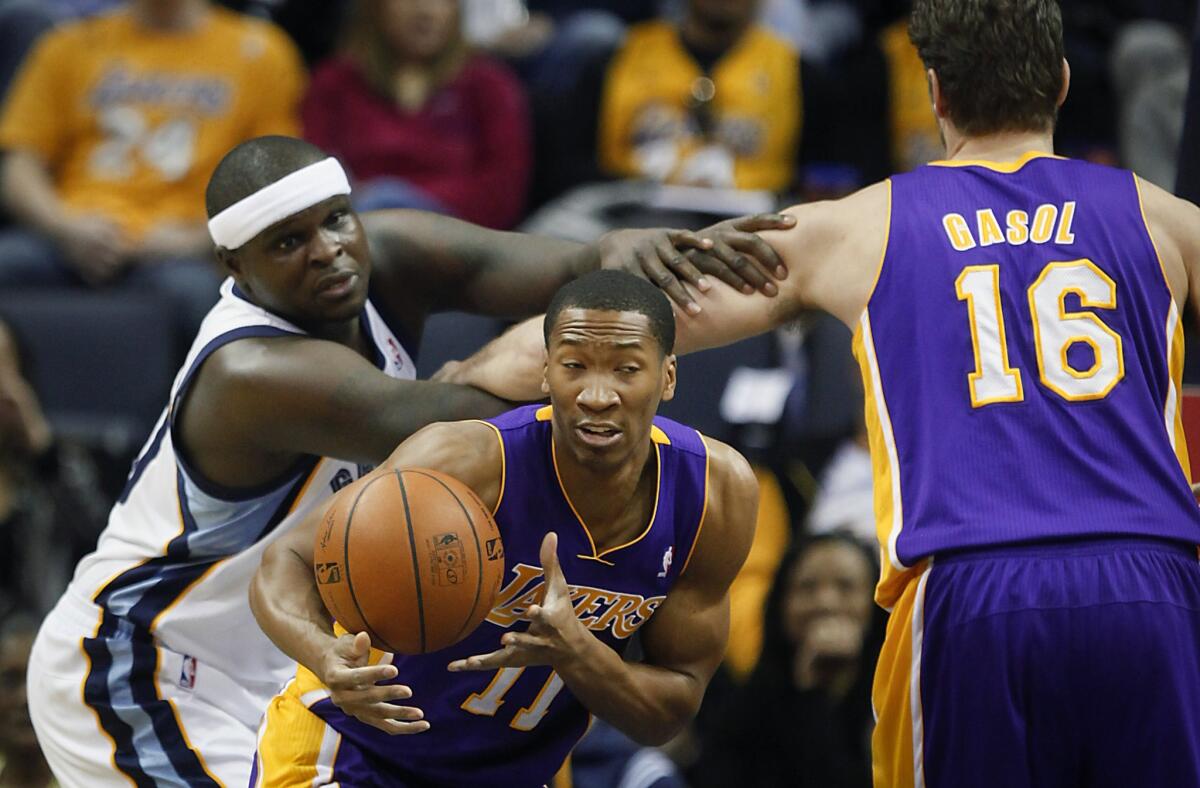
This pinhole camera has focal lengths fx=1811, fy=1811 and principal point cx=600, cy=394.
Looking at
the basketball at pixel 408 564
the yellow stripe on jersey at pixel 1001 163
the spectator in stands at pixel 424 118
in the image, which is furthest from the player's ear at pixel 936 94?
the spectator in stands at pixel 424 118

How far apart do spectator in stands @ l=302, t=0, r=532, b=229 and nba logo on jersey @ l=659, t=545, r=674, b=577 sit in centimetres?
413

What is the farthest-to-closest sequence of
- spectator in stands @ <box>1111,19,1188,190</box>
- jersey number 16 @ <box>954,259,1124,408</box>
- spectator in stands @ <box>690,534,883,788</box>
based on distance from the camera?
spectator in stands @ <box>1111,19,1188,190</box> < spectator in stands @ <box>690,534,883,788</box> < jersey number 16 @ <box>954,259,1124,408</box>

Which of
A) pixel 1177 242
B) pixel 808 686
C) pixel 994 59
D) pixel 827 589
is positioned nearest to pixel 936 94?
pixel 994 59

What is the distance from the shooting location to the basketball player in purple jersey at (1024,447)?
3369mm

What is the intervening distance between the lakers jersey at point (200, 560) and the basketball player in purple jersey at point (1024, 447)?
148cm

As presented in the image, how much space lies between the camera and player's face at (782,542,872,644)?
6.14 meters

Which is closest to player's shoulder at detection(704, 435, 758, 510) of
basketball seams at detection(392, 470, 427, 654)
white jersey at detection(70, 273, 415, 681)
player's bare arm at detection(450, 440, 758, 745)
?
player's bare arm at detection(450, 440, 758, 745)

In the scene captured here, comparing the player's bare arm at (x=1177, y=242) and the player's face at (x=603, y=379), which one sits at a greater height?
the player's bare arm at (x=1177, y=242)

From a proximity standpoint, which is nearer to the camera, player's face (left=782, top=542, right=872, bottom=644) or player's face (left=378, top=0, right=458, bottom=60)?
player's face (left=782, top=542, right=872, bottom=644)

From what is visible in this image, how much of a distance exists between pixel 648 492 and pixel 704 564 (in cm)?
22

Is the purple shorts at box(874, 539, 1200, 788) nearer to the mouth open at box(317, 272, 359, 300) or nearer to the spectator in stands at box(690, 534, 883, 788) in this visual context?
the mouth open at box(317, 272, 359, 300)

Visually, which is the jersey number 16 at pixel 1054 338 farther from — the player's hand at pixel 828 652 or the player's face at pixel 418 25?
the player's face at pixel 418 25

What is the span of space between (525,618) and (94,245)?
14.1 feet

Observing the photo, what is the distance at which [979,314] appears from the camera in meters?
3.50
